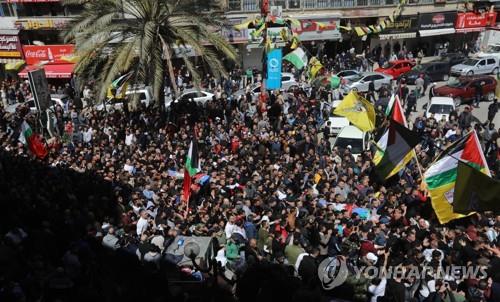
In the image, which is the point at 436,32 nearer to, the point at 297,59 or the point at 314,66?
the point at 314,66

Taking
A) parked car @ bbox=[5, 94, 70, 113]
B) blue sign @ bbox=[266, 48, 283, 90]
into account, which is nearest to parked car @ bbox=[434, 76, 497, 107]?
blue sign @ bbox=[266, 48, 283, 90]

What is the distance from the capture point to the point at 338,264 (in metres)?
8.59

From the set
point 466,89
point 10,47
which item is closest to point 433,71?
point 466,89

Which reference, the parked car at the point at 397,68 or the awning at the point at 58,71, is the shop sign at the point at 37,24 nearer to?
the awning at the point at 58,71

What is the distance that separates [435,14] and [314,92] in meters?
15.7

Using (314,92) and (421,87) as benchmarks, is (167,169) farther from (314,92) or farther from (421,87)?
(421,87)

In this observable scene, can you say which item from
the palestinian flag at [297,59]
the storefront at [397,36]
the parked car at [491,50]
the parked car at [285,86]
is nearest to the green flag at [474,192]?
the palestinian flag at [297,59]

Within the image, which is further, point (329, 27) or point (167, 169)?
point (329, 27)

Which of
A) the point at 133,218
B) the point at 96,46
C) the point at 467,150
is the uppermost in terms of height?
the point at 96,46

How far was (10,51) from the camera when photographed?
97.5 ft

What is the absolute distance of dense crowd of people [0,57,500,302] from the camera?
Result: 8.30 metres

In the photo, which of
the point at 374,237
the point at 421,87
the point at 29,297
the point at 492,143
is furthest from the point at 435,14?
the point at 29,297

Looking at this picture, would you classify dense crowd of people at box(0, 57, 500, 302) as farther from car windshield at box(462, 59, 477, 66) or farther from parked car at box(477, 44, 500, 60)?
parked car at box(477, 44, 500, 60)

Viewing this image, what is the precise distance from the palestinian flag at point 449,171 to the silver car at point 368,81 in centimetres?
1451
